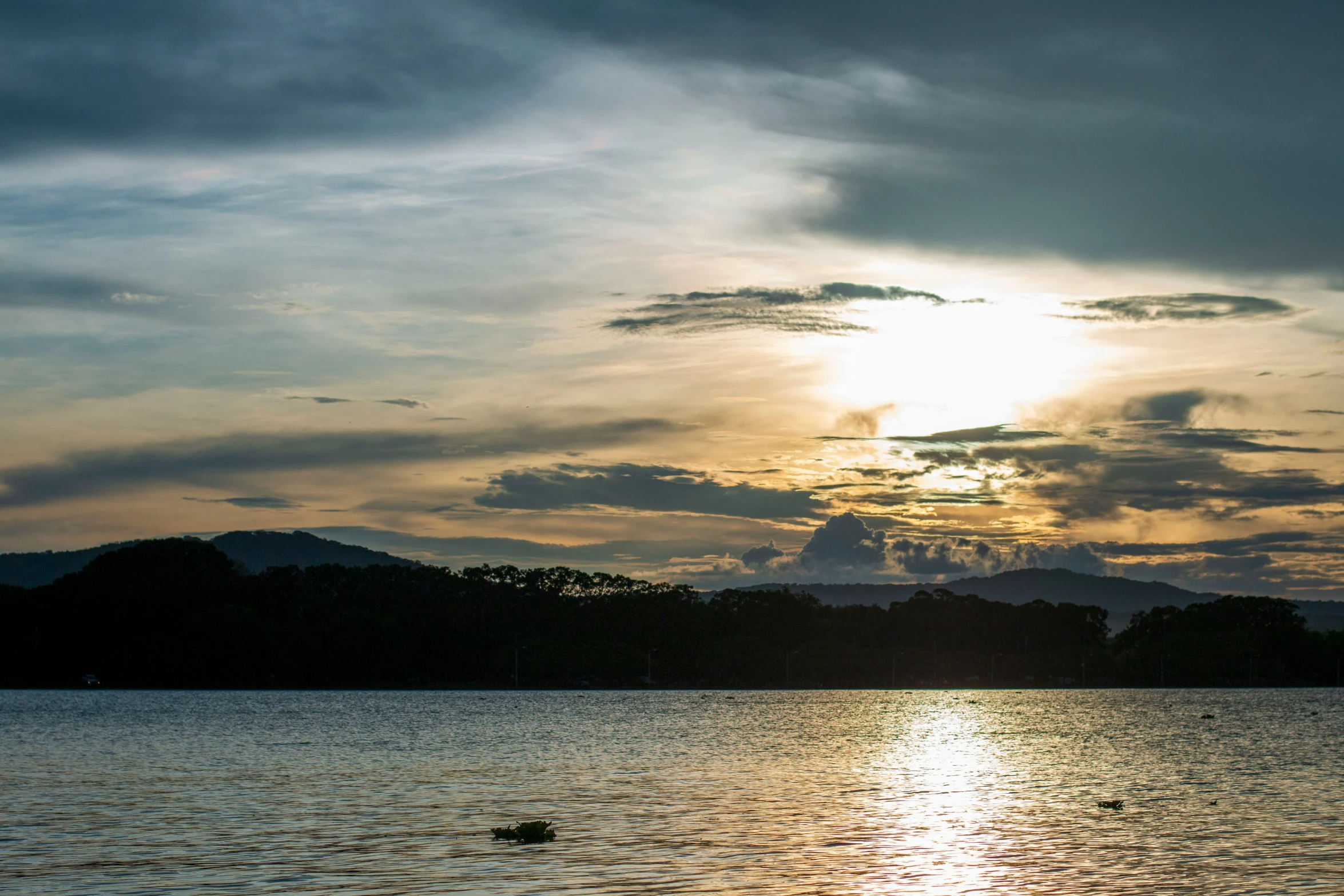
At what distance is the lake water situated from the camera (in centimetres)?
3769

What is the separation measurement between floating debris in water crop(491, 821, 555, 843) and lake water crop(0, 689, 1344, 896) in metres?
0.65

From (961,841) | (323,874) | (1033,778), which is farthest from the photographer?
(1033,778)

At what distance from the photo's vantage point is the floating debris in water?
43906 mm

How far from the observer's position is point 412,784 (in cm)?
6694

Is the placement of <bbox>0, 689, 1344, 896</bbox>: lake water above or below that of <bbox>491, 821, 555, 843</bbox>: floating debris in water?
below

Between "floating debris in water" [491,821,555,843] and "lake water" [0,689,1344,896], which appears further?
"floating debris in water" [491,821,555,843]

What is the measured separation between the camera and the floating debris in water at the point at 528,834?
43.9 metres

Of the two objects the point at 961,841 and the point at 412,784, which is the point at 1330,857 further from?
the point at 412,784

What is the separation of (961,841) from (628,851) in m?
12.2

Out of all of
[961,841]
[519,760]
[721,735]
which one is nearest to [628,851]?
[961,841]

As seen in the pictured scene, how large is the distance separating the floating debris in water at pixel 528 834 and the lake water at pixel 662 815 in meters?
0.65

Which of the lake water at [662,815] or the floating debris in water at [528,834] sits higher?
the floating debris in water at [528,834]

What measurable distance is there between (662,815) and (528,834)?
10.5 metres

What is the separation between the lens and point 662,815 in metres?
53.4
